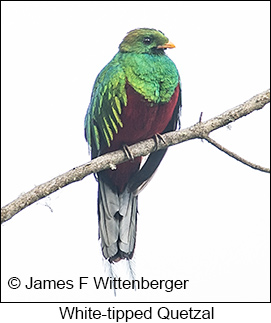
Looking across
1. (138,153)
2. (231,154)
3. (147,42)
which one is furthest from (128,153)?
(147,42)

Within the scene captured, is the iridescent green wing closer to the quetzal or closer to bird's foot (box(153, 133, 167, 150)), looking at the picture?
the quetzal

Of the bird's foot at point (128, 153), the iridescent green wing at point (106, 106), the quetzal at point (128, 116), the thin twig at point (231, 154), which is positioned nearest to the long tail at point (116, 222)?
the quetzal at point (128, 116)

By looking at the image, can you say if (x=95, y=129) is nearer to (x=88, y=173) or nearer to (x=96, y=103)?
(x=96, y=103)

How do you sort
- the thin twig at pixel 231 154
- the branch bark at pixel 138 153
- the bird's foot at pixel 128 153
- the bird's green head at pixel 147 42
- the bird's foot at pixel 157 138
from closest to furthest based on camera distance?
the branch bark at pixel 138 153, the thin twig at pixel 231 154, the bird's foot at pixel 128 153, the bird's foot at pixel 157 138, the bird's green head at pixel 147 42

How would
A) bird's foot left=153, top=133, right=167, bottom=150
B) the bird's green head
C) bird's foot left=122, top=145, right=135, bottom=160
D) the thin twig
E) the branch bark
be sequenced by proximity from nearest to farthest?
1. the branch bark
2. the thin twig
3. bird's foot left=122, top=145, right=135, bottom=160
4. bird's foot left=153, top=133, right=167, bottom=150
5. the bird's green head

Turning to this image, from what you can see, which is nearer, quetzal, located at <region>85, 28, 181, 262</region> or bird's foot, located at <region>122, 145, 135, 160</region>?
bird's foot, located at <region>122, 145, 135, 160</region>

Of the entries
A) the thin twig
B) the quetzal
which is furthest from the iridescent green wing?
the thin twig

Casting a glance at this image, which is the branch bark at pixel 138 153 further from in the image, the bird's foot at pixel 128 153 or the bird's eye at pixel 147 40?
the bird's eye at pixel 147 40
